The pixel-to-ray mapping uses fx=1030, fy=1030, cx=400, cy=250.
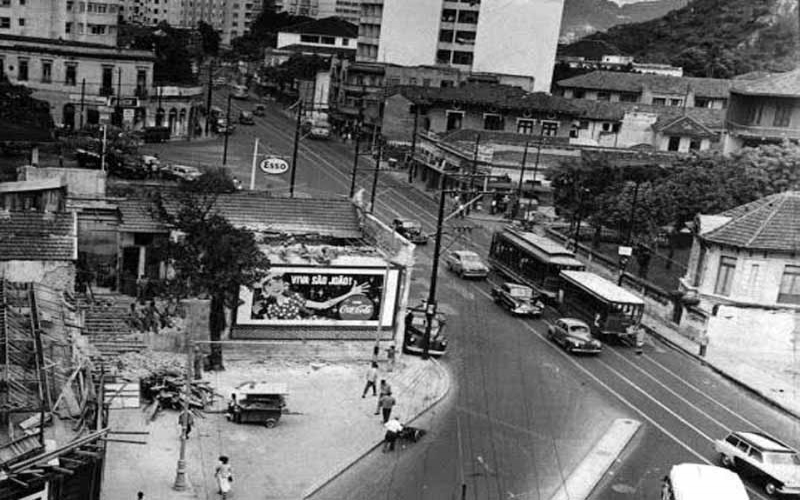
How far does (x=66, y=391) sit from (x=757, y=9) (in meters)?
122

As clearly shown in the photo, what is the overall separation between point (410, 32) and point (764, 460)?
328 ft

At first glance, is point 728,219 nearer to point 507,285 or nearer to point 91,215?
point 507,285

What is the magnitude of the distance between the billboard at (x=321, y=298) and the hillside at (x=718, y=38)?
249 ft

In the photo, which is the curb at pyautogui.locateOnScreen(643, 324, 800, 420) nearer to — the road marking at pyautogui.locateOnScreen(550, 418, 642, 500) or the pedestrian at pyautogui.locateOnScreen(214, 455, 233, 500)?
the road marking at pyautogui.locateOnScreen(550, 418, 642, 500)

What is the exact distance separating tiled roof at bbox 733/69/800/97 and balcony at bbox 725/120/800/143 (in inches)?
104

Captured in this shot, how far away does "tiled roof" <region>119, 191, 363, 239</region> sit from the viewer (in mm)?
47094

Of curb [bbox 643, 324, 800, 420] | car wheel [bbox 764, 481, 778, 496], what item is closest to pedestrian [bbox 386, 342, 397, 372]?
curb [bbox 643, 324, 800, 420]

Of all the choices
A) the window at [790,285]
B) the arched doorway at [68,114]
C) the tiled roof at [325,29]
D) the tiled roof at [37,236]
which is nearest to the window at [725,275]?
the window at [790,285]

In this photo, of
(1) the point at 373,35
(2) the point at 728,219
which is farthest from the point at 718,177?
(1) the point at 373,35

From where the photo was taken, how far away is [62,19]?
101250 millimetres

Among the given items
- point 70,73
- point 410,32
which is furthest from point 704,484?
point 410,32

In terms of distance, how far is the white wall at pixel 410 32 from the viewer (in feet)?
406

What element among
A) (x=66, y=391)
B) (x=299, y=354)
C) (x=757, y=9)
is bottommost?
(x=299, y=354)

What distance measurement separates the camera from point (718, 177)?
59188 millimetres
